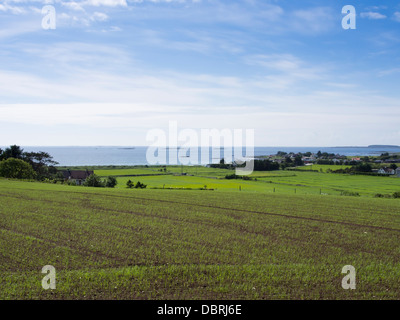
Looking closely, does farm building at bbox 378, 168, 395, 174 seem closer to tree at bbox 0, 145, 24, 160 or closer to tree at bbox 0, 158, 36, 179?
tree at bbox 0, 158, 36, 179

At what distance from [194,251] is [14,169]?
4714 centimetres

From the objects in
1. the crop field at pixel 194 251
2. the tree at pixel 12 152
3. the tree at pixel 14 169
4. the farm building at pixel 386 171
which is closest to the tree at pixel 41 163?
the tree at pixel 12 152

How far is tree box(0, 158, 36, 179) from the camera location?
48688mm

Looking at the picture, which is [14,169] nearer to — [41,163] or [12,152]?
[12,152]

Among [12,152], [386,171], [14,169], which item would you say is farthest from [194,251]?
[386,171]

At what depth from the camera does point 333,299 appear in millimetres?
7820

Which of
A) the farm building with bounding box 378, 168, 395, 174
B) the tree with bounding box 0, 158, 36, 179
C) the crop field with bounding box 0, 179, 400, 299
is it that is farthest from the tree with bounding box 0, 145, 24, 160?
the farm building with bounding box 378, 168, 395, 174

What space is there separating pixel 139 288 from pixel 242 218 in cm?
975

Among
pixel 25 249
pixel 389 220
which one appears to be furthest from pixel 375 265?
pixel 25 249

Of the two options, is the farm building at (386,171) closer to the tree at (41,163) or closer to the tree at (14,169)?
the tree at (14,169)

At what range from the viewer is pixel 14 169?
49312 mm

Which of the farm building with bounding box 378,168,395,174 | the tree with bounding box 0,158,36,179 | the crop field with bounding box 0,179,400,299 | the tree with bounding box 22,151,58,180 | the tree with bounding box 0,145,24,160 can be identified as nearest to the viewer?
the crop field with bounding box 0,179,400,299

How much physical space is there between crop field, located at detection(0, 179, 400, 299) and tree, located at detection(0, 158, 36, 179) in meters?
33.0
